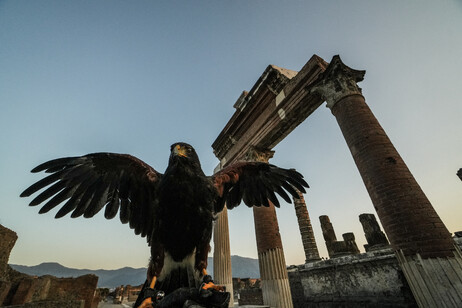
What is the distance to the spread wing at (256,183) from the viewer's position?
121 inches

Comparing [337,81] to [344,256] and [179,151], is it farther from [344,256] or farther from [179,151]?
[344,256]

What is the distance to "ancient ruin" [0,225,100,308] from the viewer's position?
8.03m

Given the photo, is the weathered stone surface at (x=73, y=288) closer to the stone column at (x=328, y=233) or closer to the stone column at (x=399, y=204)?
the stone column at (x=399, y=204)

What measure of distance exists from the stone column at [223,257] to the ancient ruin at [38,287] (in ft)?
17.4

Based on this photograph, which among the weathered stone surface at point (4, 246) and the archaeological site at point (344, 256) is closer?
the archaeological site at point (344, 256)

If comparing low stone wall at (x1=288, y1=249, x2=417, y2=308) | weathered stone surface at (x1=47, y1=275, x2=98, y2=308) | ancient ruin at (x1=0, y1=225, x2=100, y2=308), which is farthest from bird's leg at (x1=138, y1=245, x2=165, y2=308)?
weathered stone surface at (x1=47, y1=275, x2=98, y2=308)

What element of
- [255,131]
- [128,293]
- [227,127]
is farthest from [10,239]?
[128,293]

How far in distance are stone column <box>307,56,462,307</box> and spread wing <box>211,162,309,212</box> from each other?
6.24ft

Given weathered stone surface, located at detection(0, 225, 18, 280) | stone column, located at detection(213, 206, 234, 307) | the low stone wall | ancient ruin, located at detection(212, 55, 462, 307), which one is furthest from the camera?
weathered stone surface, located at detection(0, 225, 18, 280)

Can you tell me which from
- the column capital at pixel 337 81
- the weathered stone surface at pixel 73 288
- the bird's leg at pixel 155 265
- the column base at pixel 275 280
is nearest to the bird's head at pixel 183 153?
the bird's leg at pixel 155 265

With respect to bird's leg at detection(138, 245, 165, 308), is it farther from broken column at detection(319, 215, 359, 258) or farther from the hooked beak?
broken column at detection(319, 215, 359, 258)

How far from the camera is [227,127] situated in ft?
31.0

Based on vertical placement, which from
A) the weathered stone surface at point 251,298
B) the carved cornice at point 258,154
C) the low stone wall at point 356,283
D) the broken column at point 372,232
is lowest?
the weathered stone surface at point 251,298

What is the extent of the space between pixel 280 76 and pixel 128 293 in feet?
127
